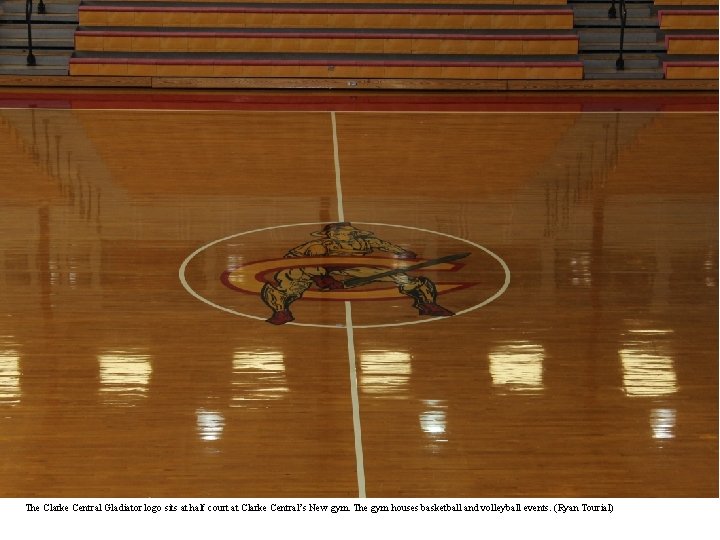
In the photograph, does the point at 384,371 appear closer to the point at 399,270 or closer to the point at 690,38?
the point at 399,270

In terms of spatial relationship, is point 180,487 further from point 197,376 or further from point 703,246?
point 703,246

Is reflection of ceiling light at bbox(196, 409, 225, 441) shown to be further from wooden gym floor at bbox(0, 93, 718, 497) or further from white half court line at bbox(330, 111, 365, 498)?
white half court line at bbox(330, 111, 365, 498)

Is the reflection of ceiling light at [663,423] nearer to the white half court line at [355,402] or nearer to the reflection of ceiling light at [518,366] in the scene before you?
the reflection of ceiling light at [518,366]

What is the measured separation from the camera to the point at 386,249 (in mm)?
7562

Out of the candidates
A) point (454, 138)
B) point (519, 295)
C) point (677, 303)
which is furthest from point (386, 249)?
point (454, 138)

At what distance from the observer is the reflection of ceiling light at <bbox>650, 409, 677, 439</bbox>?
5.10 meters

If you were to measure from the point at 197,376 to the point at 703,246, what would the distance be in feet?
12.7

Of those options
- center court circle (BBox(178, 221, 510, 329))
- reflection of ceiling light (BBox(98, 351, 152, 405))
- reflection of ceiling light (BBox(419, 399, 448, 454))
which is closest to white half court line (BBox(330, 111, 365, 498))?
center court circle (BBox(178, 221, 510, 329))

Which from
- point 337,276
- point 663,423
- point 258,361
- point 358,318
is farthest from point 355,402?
point 337,276

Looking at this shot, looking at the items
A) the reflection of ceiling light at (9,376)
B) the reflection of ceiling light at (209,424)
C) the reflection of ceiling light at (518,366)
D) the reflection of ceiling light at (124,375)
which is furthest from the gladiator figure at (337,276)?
the reflection of ceiling light at (9,376)

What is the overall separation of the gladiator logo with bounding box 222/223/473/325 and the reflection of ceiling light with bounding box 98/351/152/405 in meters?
0.85

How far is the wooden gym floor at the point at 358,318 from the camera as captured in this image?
15.8 feet

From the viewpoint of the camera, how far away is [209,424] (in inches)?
202

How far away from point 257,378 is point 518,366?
4.25 ft
